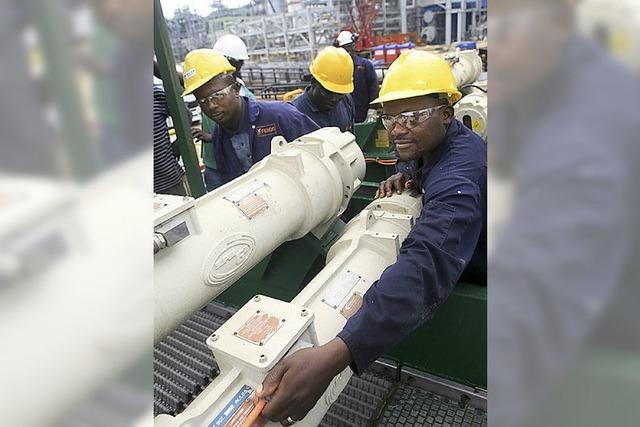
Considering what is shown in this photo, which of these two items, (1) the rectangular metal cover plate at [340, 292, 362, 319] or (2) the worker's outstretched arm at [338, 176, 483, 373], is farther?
(1) the rectangular metal cover plate at [340, 292, 362, 319]

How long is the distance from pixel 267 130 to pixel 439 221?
1504 millimetres

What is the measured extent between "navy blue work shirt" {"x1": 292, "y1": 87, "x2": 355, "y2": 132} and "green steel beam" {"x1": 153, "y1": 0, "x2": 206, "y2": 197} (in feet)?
3.92

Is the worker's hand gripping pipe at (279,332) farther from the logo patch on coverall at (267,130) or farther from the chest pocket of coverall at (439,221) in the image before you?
the logo patch on coverall at (267,130)

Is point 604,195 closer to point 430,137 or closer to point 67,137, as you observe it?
point 67,137

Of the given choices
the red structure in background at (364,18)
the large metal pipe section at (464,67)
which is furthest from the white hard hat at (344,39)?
the red structure in background at (364,18)

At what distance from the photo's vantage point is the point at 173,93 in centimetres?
228

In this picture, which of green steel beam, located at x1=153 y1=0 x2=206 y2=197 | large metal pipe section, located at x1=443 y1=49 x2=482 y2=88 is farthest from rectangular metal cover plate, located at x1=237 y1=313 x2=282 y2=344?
large metal pipe section, located at x1=443 y1=49 x2=482 y2=88

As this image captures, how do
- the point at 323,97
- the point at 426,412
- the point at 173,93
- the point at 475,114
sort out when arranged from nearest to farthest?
1. the point at 426,412
2. the point at 173,93
3. the point at 323,97
4. the point at 475,114

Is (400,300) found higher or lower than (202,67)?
lower

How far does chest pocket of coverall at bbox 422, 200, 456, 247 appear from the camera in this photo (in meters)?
1.45

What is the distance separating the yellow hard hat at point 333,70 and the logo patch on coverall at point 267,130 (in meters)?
0.76

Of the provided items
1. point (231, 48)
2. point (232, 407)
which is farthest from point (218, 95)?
point (231, 48)

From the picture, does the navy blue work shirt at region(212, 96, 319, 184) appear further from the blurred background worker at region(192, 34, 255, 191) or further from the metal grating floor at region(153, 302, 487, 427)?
the metal grating floor at region(153, 302, 487, 427)

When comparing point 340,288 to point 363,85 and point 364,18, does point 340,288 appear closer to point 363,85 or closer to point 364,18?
point 363,85
